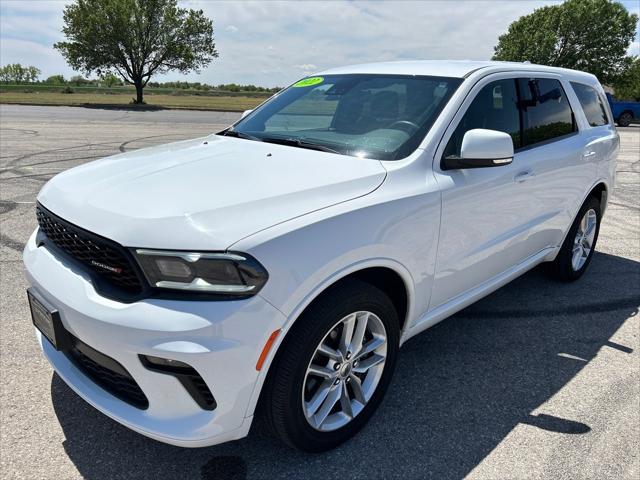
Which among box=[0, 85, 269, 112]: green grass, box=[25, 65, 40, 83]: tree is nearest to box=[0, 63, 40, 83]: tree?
box=[25, 65, 40, 83]: tree

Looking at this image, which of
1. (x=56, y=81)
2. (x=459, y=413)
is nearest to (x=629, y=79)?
(x=459, y=413)

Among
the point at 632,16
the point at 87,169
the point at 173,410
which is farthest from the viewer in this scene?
the point at 632,16

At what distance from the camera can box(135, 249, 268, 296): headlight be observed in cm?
188

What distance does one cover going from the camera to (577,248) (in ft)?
15.3

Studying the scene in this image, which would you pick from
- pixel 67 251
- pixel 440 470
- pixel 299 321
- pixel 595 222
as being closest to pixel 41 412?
pixel 67 251

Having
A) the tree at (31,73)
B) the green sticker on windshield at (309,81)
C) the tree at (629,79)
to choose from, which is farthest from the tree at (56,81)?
the green sticker on windshield at (309,81)

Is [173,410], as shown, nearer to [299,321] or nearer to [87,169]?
[299,321]

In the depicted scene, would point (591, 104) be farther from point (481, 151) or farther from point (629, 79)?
point (629, 79)

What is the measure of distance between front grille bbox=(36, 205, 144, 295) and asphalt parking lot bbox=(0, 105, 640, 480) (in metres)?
0.92

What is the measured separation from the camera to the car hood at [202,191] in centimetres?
197

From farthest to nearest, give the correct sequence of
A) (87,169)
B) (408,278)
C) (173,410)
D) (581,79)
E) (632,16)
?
(632,16) → (581,79) → (87,169) → (408,278) → (173,410)

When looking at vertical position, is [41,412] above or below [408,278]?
below

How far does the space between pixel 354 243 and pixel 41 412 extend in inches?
76.0

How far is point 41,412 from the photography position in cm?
266
